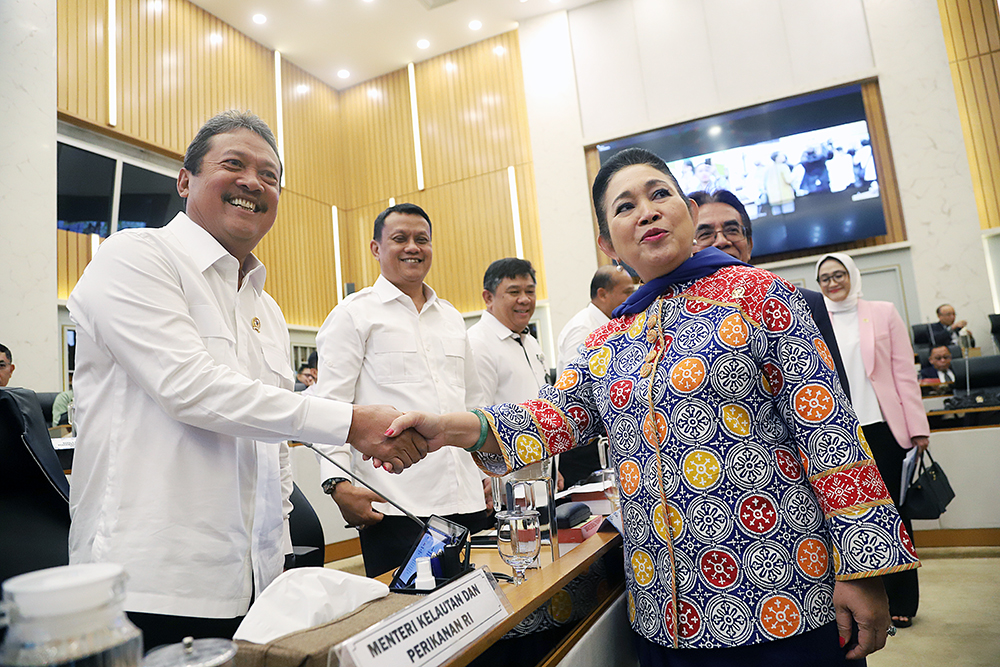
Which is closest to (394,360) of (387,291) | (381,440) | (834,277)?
(387,291)

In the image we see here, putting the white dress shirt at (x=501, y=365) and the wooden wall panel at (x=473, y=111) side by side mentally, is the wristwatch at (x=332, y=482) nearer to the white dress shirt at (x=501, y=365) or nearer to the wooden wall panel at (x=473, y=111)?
the white dress shirt at (x=501, y=365)

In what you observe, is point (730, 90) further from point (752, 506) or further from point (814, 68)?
point (752, 506)

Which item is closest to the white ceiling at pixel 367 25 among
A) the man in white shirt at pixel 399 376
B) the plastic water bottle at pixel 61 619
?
the man in white shirt at pixel 399 376

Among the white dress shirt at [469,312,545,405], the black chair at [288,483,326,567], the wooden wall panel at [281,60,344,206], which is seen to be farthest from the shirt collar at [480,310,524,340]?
the wooden wall panel at [281,60,344,206]

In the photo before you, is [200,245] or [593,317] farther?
[593,317]

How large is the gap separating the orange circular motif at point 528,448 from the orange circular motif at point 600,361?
0.19m

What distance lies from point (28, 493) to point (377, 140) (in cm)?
924

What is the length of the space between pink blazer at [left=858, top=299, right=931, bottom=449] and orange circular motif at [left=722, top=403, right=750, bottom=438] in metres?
2.42

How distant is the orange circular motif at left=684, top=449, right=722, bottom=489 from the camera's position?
105 cm

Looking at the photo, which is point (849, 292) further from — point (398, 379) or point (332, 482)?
point (332, 482)

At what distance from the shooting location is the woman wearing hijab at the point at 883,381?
304 cm

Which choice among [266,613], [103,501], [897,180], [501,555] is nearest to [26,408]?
[103,501]

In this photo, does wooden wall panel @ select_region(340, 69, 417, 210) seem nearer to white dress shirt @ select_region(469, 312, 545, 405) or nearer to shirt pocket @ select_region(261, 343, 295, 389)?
white dress shirt @ select_region(469, 312, 545, 405)

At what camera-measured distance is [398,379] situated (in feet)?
6.97
